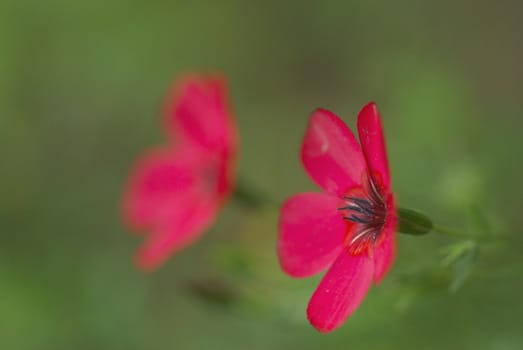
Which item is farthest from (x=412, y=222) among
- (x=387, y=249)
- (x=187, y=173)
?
(x=187, y=173)

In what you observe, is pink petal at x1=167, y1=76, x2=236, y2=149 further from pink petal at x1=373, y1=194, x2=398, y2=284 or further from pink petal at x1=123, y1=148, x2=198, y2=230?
pink petal at x1=373, y1=194, x2=398, y2=284

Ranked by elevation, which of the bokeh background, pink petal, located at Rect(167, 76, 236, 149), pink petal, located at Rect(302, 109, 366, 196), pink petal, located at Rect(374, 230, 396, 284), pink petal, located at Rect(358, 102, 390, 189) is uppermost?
pink petal, located at Rect(358, 102, 390, 189)

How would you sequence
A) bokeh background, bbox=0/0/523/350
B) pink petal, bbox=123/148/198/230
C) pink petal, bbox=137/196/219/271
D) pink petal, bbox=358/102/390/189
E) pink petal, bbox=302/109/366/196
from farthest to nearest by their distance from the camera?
1. bokeh background, bbox=0/0/523/350
2. pink petal, bbox=123/148/198/230
3. pink petal, bbox=137/196/219/271
4. pink petal, bbox=302/109/366/196
5. pink petal, bbox=358/102/390/189

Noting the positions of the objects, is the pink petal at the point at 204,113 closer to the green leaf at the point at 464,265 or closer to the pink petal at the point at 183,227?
the pink petal at the point at 183,227

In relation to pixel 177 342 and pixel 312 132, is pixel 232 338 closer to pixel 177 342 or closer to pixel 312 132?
pixel 177 342

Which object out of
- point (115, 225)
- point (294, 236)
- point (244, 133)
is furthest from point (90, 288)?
point (294, 236)

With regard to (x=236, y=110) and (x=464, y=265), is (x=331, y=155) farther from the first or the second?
(x=236, y=110)

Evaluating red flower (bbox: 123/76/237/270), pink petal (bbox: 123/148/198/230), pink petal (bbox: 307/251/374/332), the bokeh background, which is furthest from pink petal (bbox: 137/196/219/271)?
pink petal (bbox: 307/251/374/332)
